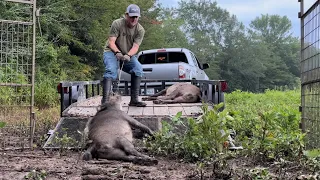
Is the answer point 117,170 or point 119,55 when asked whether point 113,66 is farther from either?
point 117,170

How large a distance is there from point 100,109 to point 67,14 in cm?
1798

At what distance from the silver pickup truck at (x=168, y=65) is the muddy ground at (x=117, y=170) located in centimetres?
853

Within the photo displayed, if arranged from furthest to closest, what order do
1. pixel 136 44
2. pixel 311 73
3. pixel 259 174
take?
1. pixel 136 44
2. pixel 311 73
3. pixel 259 174

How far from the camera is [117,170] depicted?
17.3ft

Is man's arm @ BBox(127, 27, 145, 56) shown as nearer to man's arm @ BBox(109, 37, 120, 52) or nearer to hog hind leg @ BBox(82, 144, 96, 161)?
man's arm @ BBox(109, 37, 120, 52)

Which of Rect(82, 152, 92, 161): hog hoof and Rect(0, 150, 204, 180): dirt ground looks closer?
Rect(0, 150, 204, 180): dirt ground

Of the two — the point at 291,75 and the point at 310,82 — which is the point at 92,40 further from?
the point at 291,75

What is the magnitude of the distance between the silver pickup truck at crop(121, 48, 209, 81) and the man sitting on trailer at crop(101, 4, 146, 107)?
587cm

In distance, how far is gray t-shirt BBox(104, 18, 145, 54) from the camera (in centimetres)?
863

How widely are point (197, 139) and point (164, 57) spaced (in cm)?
991

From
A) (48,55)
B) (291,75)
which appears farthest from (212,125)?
(291,75)

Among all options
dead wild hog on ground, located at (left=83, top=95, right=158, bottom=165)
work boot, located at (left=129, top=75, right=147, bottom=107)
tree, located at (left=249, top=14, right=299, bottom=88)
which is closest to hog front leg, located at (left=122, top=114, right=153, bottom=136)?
dead wild hog on ground, located at (left=83, top=95, right=158, bottom=165)

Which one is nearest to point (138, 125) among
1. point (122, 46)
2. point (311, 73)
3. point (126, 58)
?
point (126, 58)

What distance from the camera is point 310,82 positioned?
6883mm
